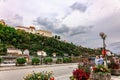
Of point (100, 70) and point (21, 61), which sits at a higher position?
point (21, 61)

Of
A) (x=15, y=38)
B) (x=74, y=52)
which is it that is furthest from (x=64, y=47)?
(x=15, y=38)

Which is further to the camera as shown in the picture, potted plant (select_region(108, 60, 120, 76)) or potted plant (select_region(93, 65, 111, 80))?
potted plant (select_region(108, 60, 120, 76))

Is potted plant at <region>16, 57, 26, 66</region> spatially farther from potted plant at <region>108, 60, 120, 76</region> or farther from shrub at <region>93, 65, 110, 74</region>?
shrub at <region>93, 65, 110, 74</region>

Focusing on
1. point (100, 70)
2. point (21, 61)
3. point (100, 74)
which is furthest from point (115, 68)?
point (21, 61)

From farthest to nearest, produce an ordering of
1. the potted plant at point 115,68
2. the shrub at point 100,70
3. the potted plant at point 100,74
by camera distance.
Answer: the potted plant at point 115,68
the shrub at point 100,70
the potted plant at point 100,74

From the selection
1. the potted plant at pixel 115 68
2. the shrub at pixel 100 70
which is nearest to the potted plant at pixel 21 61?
the potted plant at pixel 115 68

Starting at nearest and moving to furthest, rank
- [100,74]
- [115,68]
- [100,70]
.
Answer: [100,74] → [100,70] → [115,68]

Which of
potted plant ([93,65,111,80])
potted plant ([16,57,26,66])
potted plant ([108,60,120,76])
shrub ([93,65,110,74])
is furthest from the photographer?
potted plant ([16,57,26,66])

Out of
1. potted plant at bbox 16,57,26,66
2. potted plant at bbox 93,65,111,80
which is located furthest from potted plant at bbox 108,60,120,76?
potted plant at bbox 16,57,26,66

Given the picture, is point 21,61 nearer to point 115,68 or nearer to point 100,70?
point 115,68

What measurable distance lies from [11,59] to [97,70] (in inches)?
1525

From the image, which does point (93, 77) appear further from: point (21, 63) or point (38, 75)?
point (21, 63)

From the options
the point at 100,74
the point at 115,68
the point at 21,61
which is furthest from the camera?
the point at 21,61

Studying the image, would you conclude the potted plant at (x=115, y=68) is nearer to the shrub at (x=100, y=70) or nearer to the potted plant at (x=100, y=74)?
the shrub at (x=100, y=70)
